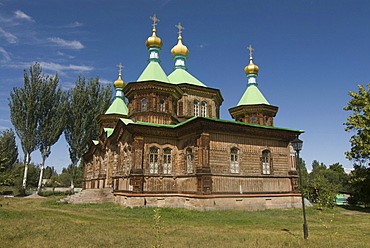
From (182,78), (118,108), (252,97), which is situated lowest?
(118,108)

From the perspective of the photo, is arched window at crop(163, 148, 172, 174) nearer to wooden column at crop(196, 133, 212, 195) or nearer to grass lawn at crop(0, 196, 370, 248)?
wooden column at crop(196, 133, 212, 195)

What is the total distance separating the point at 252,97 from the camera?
26578mm

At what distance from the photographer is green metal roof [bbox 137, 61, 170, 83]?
21.0 m

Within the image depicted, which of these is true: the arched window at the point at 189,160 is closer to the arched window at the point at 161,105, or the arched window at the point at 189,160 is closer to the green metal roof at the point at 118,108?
the arched window at the point at 161,105

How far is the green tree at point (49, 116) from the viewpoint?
106 ft

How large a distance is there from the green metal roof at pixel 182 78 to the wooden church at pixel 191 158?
1767 mm

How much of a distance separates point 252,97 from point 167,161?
12.4m

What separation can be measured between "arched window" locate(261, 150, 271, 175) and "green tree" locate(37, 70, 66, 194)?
24.9m

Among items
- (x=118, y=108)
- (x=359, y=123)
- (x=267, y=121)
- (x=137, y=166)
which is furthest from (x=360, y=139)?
(x=118, y=108)

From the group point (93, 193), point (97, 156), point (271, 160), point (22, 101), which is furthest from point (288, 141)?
point (22, 101)

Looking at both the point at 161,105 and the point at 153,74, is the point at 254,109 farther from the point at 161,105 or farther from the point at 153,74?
the point at 153,74

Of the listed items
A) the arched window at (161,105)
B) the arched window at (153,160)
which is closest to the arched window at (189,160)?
the arched window at (153,160)

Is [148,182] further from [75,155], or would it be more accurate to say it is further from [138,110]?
[75,155]

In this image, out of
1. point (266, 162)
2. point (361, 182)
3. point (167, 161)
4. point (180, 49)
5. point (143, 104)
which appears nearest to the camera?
point (167, 161)
